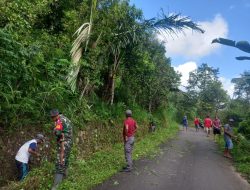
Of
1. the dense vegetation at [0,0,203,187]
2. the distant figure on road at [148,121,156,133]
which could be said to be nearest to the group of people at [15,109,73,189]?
the dense vegetation at [0,0,203,187]

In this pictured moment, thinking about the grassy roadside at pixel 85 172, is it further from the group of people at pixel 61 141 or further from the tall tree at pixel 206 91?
the tall tree at pixel 206 91

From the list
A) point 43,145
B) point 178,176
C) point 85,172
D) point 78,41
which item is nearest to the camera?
point 85,172

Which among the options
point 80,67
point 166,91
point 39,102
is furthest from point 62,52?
point 166,91

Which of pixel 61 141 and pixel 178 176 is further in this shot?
pixel 178 176

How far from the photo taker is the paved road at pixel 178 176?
9.55 meters

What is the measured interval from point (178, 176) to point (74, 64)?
537 centimetres

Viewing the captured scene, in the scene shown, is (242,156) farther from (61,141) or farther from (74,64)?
(61,141)

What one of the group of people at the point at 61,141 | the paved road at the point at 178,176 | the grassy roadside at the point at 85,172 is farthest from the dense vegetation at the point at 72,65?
the paved road at the point at 178,176

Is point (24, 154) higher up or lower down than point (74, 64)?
lower down

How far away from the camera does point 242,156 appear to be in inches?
617

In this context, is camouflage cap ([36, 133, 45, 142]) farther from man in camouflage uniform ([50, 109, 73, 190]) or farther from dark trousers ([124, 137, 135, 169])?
dark trousers ([124, 137, 135, 169])

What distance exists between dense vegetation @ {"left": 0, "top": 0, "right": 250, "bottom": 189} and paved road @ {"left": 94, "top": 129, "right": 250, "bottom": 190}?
80.5 inches

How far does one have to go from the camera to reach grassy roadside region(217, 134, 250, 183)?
12.8m

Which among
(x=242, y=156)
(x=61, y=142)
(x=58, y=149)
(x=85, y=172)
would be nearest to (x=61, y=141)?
(x=61, y=142)
